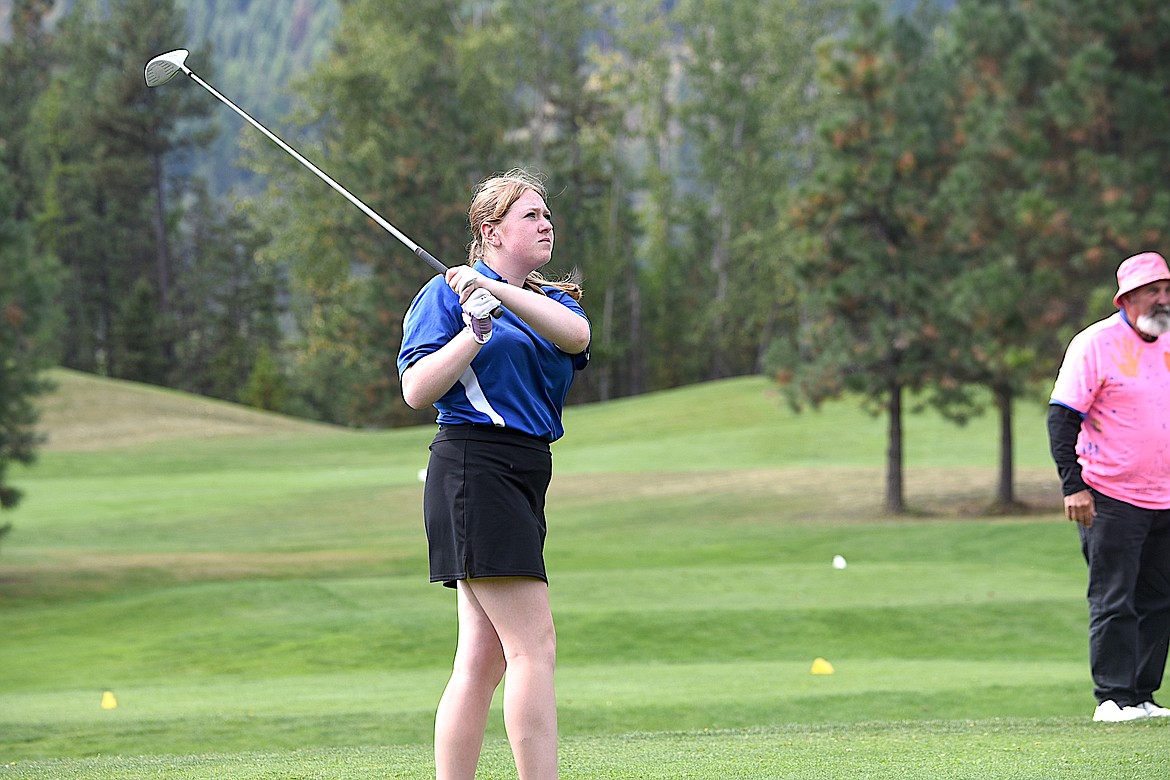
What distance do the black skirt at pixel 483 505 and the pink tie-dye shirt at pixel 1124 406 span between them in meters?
3.64

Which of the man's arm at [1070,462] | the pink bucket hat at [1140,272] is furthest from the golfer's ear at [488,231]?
the pink bucket hat at [1140,272]

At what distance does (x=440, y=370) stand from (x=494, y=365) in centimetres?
17

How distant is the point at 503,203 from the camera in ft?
14.1

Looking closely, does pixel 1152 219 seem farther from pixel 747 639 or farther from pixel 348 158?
pixel 348 158

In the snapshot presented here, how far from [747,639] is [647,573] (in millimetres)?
4391

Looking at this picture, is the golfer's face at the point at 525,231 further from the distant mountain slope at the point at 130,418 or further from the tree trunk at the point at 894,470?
the distant mountain slope at the point at 130,418

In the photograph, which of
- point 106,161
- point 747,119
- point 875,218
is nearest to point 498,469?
point 875,218

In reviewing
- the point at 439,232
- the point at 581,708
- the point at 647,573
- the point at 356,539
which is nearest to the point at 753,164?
the point at 439,232

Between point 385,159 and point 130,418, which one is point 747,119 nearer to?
point 385,159

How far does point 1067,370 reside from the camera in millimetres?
7086

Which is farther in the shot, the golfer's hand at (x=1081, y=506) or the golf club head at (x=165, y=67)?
the golfer's hand at (x=1081, y=506)

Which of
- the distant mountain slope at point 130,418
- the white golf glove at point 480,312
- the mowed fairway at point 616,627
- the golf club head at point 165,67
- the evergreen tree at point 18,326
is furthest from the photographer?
the distant mountain slope at point 130,418

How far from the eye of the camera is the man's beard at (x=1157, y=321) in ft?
22.9

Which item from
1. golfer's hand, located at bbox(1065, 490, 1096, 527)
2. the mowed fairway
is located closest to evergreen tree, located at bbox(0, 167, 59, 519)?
the mowed fairway
